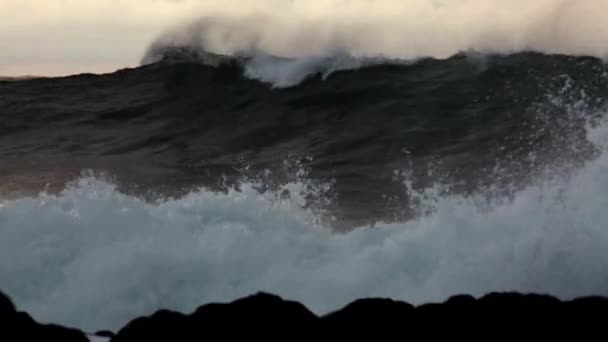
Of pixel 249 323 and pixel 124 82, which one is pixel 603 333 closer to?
pixel 249 323

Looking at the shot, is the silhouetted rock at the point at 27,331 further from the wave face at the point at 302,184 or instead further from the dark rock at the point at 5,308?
the wave face at the point at 302,184

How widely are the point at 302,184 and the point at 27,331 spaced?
738 cm

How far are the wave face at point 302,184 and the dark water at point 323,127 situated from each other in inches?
1.9

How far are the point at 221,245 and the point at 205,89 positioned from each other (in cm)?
1089

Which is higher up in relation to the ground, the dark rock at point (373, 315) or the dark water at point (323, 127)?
the dark water at point (323, 127)

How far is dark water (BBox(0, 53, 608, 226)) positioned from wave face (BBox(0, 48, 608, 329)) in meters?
0.05

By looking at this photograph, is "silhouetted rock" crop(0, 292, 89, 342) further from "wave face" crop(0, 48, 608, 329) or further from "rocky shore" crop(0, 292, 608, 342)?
"wave face" crop(0, 48, 608, 329)

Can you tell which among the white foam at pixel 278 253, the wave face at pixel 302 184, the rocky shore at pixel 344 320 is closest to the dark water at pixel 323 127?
the wave face at pixel 302 184

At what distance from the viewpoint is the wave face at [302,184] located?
6.92 metres

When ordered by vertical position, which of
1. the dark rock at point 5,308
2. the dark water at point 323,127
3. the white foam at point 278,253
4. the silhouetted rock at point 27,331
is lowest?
the silhouetted rock at point 27,331

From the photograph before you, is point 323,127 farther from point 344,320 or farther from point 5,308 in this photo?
point 5,308

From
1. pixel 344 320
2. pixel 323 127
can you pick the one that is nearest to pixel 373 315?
pixel 344 320

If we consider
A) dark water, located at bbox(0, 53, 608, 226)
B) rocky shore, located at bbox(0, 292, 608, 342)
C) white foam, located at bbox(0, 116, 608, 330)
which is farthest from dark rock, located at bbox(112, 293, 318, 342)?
dark water, located at bbox(0, 53, 608, 226)

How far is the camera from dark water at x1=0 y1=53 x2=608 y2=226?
12.3 meters
